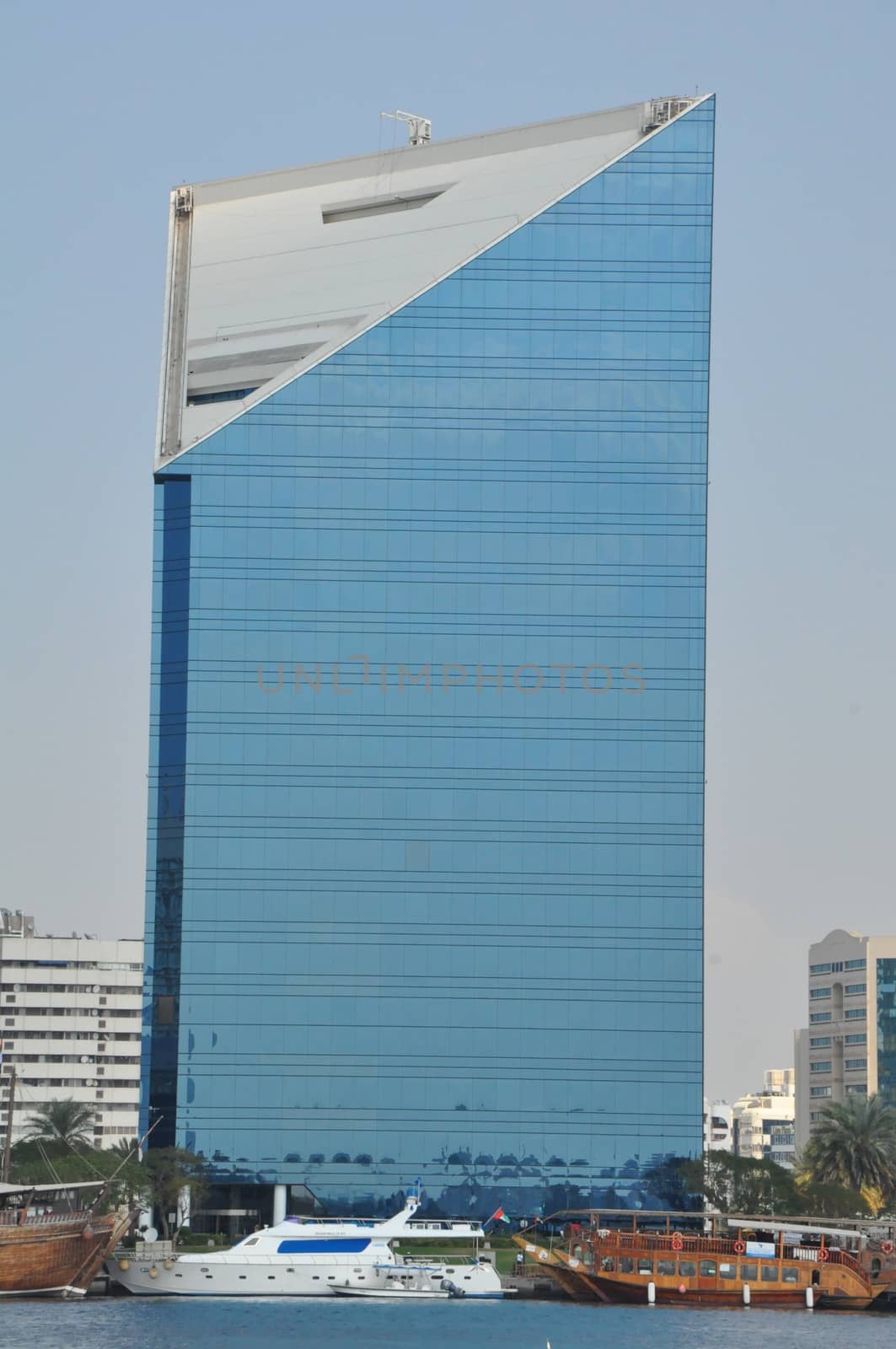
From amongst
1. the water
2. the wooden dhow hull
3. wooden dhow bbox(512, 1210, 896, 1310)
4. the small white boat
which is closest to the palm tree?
wooden dhow bbox(512, 1210, 896, 1310)

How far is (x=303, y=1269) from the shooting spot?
149 metres

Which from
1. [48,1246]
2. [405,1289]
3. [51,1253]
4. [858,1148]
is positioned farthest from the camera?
[858,1148]

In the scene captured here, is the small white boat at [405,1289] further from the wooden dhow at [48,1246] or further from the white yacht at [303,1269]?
the wooden dhow at [48,1246]

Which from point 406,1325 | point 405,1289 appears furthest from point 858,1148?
point 406,1325

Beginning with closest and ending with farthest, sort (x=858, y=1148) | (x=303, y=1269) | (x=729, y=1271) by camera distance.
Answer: (x=729, y=1271)
(x=303, y=1269)
(x=858, y=1148)

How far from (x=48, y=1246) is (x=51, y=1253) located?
56cm

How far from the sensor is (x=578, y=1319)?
135 meters

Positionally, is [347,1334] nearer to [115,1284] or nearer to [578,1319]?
[578,1319]

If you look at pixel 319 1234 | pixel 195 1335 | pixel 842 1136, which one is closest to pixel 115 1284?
pixel 319 1234

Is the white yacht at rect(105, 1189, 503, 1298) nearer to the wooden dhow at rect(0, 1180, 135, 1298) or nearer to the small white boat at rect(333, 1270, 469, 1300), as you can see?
the small white boat at rect(333, 1270, 469, 1300)

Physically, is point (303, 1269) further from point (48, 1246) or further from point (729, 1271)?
point (729, 1271)

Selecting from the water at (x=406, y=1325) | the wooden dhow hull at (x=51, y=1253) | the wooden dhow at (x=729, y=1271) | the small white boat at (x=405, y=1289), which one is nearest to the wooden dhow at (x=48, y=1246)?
the wooden dhow hull at (x=51, y=1253)

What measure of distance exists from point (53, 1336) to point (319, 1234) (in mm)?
36283

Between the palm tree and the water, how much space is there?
163 feet
